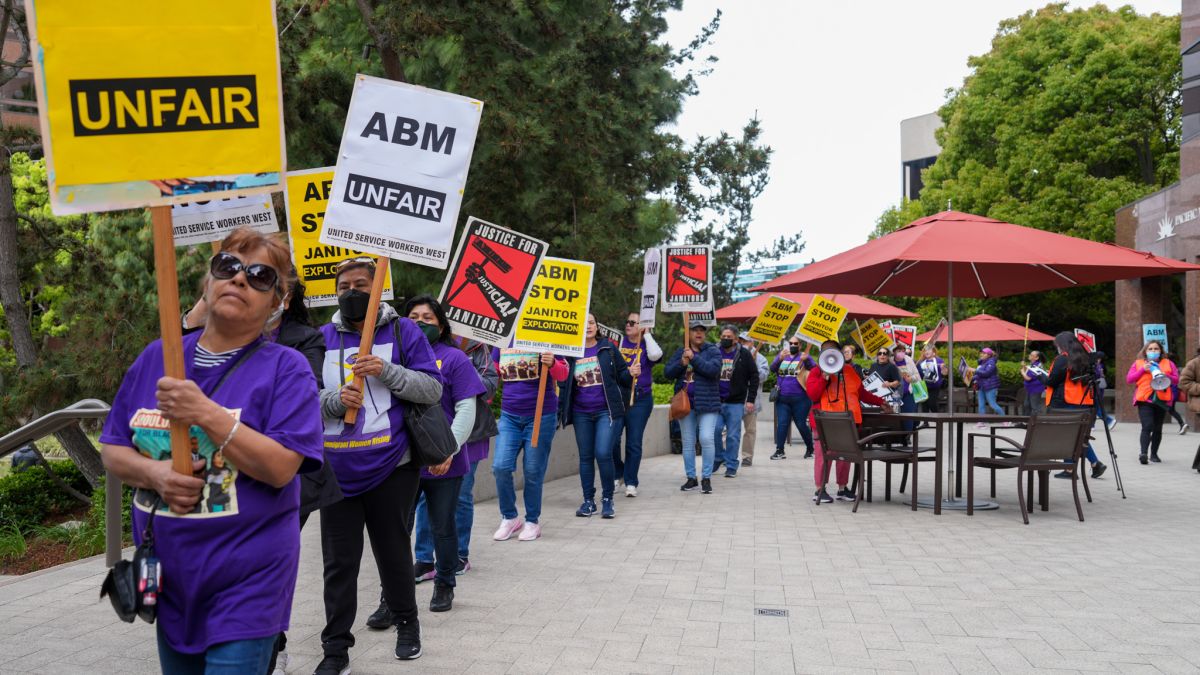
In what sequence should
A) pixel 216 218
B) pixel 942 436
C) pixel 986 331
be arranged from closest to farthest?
pixel 216 218, pixel 942 436, pixel 986 331

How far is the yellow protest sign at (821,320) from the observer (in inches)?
498

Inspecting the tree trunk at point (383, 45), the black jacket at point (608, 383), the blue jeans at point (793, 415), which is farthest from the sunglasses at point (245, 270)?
the blue jeans at point (793, 415)

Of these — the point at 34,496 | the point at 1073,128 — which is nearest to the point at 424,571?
the point at 34,496

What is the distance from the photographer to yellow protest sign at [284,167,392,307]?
22.7 ft

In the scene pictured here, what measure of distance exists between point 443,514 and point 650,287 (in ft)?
21.6

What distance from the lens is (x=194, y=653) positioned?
2.74 meters

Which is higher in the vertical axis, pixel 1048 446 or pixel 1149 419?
pixel 1048 446

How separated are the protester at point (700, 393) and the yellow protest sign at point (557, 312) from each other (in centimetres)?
290

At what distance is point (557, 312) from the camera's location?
880 cm

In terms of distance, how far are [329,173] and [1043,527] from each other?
6.81 m

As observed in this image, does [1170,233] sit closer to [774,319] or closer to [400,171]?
[774,319]

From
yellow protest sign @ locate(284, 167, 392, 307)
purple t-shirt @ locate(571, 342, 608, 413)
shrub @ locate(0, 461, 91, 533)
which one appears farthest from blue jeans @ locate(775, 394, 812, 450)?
yellow protest sign @ locate(284, 167, 392, 307)

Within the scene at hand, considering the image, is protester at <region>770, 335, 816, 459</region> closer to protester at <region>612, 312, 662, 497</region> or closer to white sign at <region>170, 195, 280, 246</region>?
protester at <region>612, 312, 662, 497</region>

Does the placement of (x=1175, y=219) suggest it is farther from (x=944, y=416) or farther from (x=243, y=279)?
(x=243, y=279)
